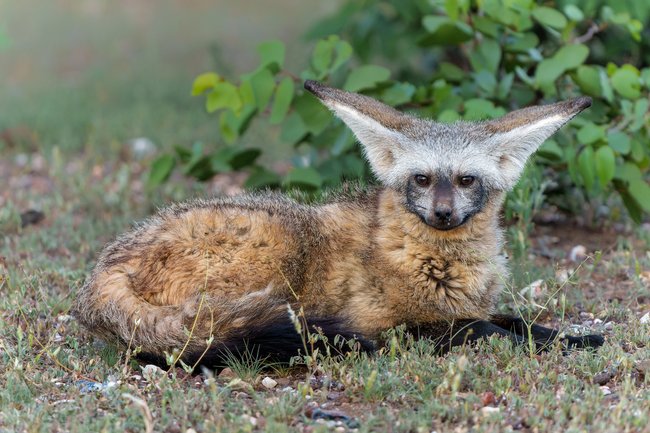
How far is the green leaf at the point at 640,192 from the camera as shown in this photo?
692cm

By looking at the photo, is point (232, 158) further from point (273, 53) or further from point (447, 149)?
point (447, 149)

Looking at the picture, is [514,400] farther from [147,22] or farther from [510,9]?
[147,22]

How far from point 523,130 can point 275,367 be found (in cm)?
197

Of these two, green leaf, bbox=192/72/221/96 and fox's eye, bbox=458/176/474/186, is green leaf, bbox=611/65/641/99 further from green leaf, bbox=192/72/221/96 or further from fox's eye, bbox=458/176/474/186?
green leaf, bbox=192/72/221/96

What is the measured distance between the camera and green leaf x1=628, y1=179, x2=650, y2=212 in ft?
22.7

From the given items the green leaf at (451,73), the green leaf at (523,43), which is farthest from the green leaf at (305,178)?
the green leaf at (523,43)

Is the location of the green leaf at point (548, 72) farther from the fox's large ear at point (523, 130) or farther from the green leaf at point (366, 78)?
the fox's large ear at point (523, 130)

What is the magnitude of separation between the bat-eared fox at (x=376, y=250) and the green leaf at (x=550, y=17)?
1478 mm

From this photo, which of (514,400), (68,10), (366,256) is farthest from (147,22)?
(514,400)

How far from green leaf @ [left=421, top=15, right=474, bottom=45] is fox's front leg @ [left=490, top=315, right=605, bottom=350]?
2.43m

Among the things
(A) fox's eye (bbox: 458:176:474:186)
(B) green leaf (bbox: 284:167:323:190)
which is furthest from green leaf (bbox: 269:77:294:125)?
(A) fox's eye (bbox: 458:176:474:186)

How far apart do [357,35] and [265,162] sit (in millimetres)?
1698

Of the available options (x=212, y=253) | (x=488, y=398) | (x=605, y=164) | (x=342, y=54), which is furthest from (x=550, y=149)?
(x=488, y=398)

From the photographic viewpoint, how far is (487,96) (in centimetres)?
724
